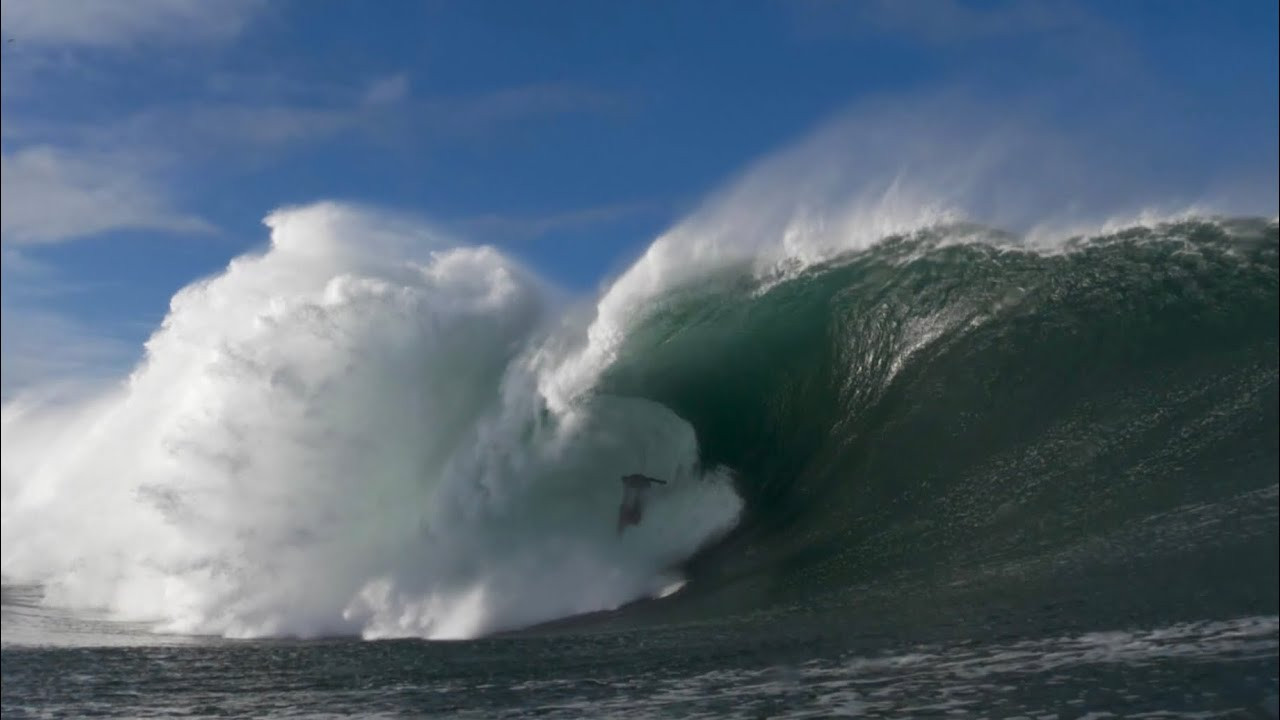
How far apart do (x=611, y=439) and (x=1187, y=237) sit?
7.30 metres

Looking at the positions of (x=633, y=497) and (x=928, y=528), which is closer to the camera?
(x=928, y=528)

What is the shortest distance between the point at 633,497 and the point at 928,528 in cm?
367

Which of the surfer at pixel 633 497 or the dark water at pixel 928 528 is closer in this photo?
the dark water at pixel 928 528

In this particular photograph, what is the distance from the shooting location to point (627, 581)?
10.8 metres

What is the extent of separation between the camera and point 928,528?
31.7 ft

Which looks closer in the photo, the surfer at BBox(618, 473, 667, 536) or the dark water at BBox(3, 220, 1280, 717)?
the dark water at BBox(3, 220, 1280, 717)

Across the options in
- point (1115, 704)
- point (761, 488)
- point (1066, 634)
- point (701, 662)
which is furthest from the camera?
point (761, 488)

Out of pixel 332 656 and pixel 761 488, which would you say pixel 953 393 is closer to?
pixel 761 488

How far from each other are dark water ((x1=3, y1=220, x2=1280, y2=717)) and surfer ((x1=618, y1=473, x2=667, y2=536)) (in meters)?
0.86

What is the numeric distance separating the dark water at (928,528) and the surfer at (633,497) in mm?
863

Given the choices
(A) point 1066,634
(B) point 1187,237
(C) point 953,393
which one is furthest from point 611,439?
(B) point 1187,237

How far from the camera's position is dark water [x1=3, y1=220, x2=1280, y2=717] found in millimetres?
6430

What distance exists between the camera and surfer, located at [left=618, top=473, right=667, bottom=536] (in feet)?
38.1

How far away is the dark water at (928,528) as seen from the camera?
6.43 m
